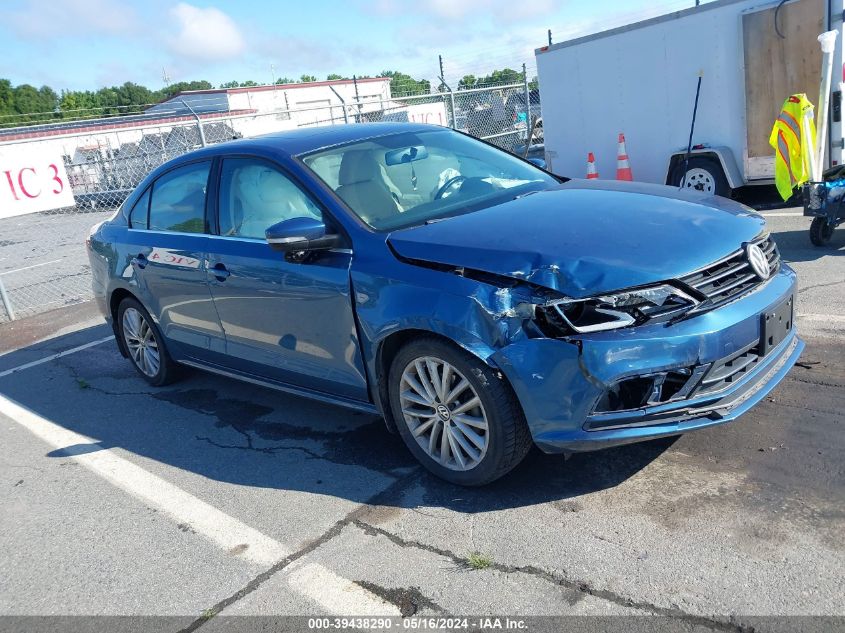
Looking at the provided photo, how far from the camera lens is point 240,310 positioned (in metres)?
4.52

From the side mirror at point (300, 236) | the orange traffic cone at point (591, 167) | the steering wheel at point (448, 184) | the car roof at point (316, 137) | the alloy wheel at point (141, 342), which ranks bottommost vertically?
the alloy wheel at point (141, 342)

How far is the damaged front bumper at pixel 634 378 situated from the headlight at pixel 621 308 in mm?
43

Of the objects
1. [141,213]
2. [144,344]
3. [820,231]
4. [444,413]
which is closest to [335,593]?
[444,413]

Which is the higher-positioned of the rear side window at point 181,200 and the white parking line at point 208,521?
the rear side window at point 181,200

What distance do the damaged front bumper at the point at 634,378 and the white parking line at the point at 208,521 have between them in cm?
102

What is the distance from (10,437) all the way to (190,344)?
1466 millimetres

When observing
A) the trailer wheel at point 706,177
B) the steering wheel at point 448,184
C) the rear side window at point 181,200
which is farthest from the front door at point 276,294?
the trailer wheel at point 706,177

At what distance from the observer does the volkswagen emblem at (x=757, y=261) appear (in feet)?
11.1

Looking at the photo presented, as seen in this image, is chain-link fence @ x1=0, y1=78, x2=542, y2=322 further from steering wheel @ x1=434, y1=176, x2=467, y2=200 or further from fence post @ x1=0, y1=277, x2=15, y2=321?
steering wheel @ x1=434, y1=176, x2=467, y2=200

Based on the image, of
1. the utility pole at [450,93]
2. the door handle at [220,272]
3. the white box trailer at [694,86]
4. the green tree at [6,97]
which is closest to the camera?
the door handle at [220,272]

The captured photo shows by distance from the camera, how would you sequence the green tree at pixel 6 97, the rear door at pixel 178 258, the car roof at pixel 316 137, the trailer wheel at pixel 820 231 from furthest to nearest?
the green tree at pixel 6 97 < the trailer wheel at pixel 820 231 < the rear door at pixel 178 258 < the car roof at pixel 316 137

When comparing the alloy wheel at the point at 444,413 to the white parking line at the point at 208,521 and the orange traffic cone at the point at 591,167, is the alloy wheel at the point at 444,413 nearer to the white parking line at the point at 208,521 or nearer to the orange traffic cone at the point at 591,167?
the white parking line at the point at 208,521

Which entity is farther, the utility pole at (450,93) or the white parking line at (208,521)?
the utility pole at (450,93)

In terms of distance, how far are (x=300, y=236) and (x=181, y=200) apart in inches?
68.0
